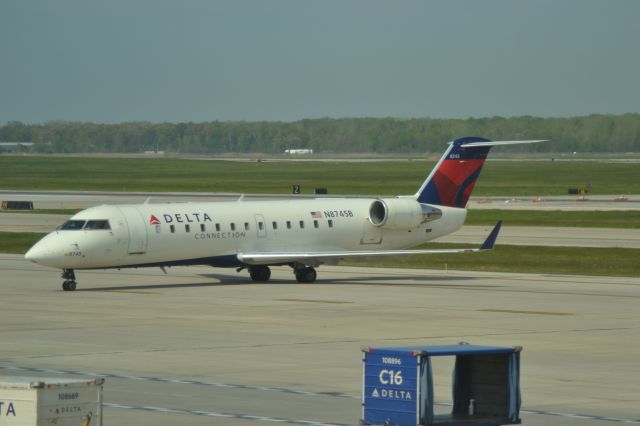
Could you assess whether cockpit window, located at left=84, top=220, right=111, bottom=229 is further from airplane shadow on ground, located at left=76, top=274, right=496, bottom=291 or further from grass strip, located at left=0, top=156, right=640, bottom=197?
grass strip, located at left=0, top=156, right=640, bottom=197

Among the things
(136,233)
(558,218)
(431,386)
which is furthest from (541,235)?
(431,386)

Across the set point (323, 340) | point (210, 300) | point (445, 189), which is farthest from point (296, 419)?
point (445, 189)

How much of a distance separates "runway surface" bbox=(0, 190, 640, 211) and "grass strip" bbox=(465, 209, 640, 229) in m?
4.31

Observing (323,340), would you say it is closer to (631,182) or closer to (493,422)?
(493,422)

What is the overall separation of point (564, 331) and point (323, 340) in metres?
5.90

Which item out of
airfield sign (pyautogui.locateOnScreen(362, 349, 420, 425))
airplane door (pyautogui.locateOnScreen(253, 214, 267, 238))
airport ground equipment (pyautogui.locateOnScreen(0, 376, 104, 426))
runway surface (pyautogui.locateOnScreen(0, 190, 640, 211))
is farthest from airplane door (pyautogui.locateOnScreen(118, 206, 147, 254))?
runway surface (pyautogui.locateOnScreen(0, 190, 640, 211))

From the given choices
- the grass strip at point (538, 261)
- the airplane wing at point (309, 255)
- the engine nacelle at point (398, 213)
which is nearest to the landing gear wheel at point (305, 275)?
the airplane wing at point (309, 255)

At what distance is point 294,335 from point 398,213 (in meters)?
16.1

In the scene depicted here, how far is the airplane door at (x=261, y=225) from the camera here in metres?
42.9

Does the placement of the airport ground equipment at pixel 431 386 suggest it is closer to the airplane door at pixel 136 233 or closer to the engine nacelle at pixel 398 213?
the airplane door at pixel 136 233

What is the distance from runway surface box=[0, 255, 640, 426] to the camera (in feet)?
67.1

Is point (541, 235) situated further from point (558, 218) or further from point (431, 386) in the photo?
point (431, 386)

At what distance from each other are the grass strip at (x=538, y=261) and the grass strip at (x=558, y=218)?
15.9 meters

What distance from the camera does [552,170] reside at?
565ft
